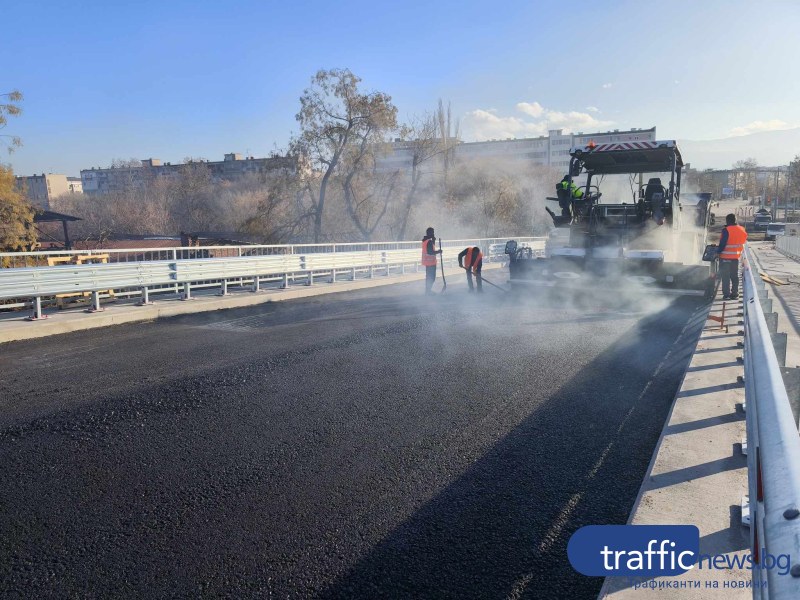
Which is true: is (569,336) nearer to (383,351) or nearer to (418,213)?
(383,351)

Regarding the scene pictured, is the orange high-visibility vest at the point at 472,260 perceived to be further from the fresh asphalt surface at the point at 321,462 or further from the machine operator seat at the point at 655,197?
the fresh asphalt surface at the point at 321,462

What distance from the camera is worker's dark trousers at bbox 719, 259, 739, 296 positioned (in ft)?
35.4

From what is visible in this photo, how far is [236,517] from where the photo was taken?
10.2 ft

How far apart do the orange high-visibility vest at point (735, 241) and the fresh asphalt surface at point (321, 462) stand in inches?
162

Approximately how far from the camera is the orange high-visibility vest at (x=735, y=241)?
10617 mm

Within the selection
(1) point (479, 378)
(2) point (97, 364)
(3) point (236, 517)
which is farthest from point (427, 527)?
(2) point (97, 364)

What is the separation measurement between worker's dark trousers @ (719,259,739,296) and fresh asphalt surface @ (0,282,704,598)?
3921 millimetres

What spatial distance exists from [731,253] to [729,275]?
1.48 feet

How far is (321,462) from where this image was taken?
3.82 m

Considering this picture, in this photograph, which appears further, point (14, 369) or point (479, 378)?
point (14, 369)

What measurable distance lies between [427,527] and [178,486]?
5.39ft

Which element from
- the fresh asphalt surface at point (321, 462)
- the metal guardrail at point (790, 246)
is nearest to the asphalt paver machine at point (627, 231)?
the fresh asphalt surface at point (321, 462)

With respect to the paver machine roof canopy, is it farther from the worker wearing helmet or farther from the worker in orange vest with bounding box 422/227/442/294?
the worker in orange vest with bounding box 422/227/442/294

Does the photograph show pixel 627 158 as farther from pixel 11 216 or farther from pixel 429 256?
pixel 11 216
